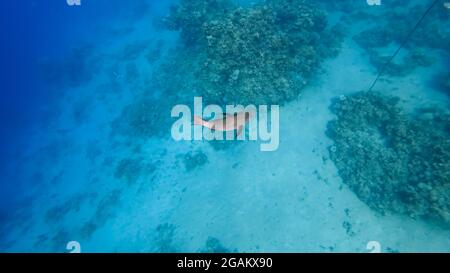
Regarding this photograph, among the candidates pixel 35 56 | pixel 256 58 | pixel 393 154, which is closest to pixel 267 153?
pixel 256 58

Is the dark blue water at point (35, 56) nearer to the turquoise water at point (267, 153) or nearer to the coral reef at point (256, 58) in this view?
the turquoise water at point (267, 153)

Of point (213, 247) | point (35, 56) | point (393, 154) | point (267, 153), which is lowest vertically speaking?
point (213, 247)

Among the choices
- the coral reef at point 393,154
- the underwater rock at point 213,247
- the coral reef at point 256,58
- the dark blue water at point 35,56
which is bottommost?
the underwater rock at point 213,247

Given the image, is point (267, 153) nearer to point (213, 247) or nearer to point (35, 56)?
point (213, 247)

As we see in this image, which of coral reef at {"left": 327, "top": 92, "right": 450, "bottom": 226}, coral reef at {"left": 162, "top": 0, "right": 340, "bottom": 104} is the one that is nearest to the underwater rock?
coral reef at {"left": 327, "top": 92, "right": 450, "bottom": 226}


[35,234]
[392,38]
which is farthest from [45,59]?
[392,38]

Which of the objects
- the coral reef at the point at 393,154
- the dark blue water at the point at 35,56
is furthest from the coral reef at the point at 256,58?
the dark blue water at the point at 35,56

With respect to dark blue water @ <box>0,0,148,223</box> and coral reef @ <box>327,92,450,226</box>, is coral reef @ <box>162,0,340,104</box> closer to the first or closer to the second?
coral reef @ <box>327,92,450,226</box>
